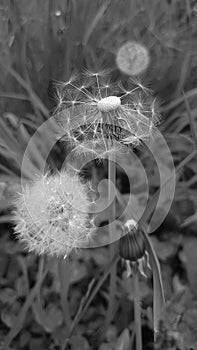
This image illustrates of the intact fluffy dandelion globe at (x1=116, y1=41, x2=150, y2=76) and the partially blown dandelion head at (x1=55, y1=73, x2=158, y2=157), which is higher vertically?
the partially blown dandelion head at (x1=55, y1=73, x2=158, y2=157)

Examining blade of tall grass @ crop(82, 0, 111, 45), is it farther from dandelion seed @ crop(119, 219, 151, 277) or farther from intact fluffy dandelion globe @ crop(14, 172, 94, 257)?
dandelion seed @ crop(119, 219, 151, 277)

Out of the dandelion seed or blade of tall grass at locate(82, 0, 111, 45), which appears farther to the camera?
blade of tall grass at locate(82, 0, 111, 45)

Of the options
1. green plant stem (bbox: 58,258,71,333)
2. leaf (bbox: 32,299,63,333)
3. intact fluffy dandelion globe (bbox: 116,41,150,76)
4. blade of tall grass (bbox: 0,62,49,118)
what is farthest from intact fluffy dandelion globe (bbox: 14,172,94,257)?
intact fluffy dandelion globe (bbox: 116,41,150,76)

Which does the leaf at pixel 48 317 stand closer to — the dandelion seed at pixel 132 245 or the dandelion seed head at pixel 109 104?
the dandelion seed at pixel 132 245

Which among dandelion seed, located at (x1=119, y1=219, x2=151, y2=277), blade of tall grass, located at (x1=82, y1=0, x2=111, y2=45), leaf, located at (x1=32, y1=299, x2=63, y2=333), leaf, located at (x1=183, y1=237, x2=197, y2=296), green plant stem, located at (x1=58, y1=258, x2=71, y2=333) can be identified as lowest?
leaf, located at (x1=183, y1=237, x2=197, y2=296)

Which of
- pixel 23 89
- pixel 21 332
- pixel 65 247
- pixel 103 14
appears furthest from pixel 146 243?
pixel 103 14

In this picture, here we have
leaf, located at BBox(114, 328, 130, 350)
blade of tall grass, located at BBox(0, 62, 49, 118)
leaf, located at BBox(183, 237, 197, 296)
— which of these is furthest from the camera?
blade of tall grass, located at BBox(0, 62, 49, 118)

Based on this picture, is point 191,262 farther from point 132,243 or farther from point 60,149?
point 60,149

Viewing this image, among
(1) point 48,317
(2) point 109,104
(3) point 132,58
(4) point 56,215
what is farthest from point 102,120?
(3) point 132,58

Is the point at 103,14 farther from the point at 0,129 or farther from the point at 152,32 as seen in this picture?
the point at 0,129
